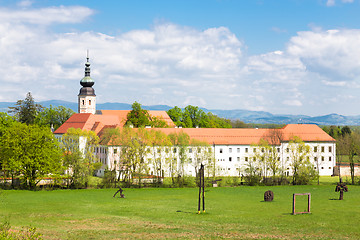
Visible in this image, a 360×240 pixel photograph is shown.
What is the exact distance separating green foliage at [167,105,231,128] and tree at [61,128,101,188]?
51.3 meters

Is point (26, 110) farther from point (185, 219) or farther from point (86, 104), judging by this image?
point (185, 219)

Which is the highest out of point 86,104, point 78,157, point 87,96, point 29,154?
point 87,96

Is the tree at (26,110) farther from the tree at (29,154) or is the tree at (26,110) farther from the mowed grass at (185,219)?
the mowed grass at (185,219)

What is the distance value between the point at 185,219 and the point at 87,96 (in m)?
103

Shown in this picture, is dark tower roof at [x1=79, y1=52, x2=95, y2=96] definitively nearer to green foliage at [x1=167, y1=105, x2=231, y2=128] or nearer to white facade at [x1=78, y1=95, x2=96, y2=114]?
white facade at [x1=78, y1=95, x2=96, y2=114]

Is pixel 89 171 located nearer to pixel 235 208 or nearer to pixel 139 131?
pixel 139 131

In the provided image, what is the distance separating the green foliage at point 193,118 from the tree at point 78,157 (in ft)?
168

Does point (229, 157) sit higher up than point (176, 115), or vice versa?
point (176, 115)

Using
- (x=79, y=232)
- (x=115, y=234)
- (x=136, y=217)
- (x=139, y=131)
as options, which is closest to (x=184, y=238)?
(x=115, y=234)

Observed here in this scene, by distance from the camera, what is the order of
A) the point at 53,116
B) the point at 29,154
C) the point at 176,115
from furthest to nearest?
1. the point at 53,116
2. the point at 176,115
3. the point at 29,154

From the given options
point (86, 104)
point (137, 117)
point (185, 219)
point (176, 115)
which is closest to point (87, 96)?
point (86, 104)

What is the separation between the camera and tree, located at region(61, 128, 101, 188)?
69.1 meters

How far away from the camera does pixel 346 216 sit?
35.2 m

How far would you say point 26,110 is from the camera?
415ft
